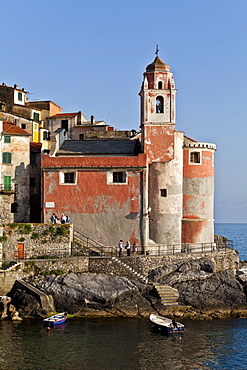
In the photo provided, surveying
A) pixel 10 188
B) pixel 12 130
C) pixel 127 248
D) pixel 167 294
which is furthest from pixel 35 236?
pixel 167 294

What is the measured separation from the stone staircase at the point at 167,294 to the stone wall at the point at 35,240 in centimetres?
868

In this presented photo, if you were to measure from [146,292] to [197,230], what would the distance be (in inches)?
432

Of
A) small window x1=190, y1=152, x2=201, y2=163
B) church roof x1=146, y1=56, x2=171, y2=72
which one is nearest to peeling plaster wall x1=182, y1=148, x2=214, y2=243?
small window x1=190, y1=152, x2=201, y2=163

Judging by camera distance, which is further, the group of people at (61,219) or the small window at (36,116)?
the small window at (36,116)

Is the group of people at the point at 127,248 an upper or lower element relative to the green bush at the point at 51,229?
lower

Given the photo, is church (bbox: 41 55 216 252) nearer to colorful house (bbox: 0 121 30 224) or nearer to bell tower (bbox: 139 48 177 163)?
bell tower (bbox: 139 48 177 163)

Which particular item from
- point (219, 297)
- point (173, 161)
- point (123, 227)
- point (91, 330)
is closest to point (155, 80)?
point (173, 161)

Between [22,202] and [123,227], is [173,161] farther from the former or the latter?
[22,202]

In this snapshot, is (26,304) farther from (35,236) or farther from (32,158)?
(32,158)

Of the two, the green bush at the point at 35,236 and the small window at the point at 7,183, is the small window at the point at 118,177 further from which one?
the small window at the point at 7,183

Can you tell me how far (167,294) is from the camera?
44688mm

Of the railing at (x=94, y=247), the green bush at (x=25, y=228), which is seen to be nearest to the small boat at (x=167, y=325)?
the railing at (x=94, y=247)

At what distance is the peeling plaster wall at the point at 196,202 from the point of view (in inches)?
2094

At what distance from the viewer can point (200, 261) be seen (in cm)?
4888
